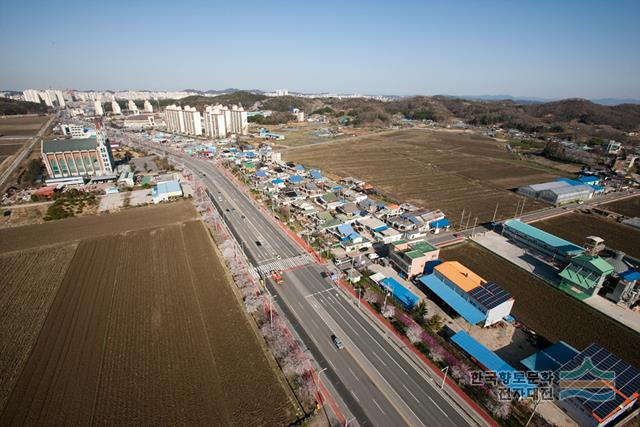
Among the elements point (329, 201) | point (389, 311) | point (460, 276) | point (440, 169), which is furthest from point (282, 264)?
point (440, 169)

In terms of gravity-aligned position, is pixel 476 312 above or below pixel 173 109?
below

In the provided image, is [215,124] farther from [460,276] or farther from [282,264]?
[460,276]

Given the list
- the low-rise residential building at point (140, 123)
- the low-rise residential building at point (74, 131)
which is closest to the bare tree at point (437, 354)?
the low-rise residential building at point (74, 131)

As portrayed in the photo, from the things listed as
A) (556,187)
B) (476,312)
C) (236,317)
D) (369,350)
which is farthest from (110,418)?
(556,187)

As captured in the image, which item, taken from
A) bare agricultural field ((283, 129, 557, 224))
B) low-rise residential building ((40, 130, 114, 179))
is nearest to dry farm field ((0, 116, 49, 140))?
low-rise residential building ((40, 130, 114, 179))

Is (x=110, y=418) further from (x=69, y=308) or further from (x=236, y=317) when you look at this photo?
(x=69, y=308)

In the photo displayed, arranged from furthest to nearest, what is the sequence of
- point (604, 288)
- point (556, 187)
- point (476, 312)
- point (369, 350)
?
1. point (556, 187)
2. point (604, 288)
3. point (476, 312)
4. point (369, 350)

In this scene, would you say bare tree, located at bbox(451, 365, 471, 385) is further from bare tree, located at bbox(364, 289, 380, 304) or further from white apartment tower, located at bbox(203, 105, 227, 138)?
white apartment tower, located at bbox(203, 105, 227, 138)

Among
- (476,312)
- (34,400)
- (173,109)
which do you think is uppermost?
(173,109)
